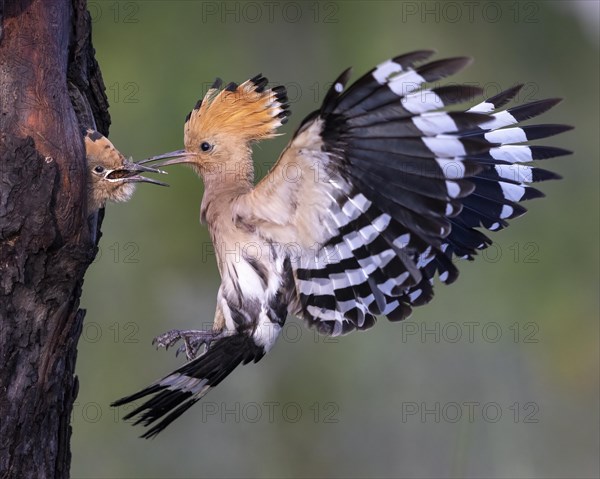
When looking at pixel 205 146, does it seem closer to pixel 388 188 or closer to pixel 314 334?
pixel 388 188

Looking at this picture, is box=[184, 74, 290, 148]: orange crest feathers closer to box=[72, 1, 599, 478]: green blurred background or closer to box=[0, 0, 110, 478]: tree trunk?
box=[0, 0, 110, 478]: tree trunk

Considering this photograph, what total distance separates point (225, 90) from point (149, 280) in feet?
6.61

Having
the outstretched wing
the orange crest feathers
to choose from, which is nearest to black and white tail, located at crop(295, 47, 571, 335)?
the outstretched wing

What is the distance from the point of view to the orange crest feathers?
109 inches

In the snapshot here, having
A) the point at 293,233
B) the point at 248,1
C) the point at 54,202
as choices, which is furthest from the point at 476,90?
the point at 248,1

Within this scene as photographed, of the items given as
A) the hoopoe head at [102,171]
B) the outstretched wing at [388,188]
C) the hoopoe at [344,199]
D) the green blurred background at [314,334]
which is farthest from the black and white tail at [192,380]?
the green blurred background at [314,334]

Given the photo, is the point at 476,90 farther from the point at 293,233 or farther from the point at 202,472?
the point at 202,472

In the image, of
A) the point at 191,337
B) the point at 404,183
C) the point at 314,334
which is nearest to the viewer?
the point at 404,183

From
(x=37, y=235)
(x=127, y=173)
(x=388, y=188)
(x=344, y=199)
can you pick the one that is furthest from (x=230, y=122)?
(x=37, y=235)

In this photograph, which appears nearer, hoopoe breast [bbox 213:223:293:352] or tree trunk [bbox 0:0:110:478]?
tree trunk [bbox 0:0:110:478]

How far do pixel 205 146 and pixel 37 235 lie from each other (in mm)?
913

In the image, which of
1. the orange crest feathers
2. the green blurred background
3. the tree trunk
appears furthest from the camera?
the green blurred background

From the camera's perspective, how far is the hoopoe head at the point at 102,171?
7.91 ft

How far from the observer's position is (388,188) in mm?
2307
